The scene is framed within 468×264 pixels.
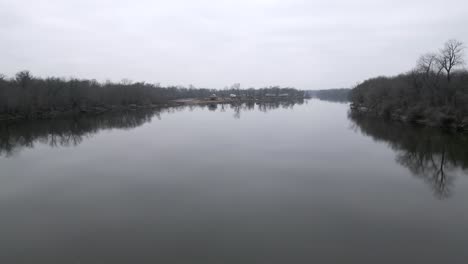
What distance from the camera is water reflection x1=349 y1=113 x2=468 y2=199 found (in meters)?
11.2

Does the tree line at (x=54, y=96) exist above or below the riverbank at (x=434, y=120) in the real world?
above

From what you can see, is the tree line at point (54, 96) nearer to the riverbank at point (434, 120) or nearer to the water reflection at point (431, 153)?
the water reflection at point (431, 153)

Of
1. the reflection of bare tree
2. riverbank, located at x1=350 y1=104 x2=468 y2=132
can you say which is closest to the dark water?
the reflection of bare tree

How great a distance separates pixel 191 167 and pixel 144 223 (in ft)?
18.5

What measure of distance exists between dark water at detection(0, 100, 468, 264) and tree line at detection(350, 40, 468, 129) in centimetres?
906

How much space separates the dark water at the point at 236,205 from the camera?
5.98 m

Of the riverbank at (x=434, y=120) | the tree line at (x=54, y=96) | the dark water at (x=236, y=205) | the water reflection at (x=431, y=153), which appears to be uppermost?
the tree line at (x=54, y=96)

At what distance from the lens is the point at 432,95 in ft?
91.6

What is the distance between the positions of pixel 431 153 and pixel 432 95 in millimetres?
16236

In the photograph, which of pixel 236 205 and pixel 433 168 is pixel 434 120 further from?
pixel 236 205

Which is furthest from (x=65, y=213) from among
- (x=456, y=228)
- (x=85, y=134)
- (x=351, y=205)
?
(x=85, y=134)

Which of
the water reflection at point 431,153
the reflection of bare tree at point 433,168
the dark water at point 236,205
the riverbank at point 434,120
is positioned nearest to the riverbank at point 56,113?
the dark water at point 236,205

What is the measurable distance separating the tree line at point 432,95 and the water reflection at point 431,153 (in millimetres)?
2301

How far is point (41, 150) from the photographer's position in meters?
17.4
